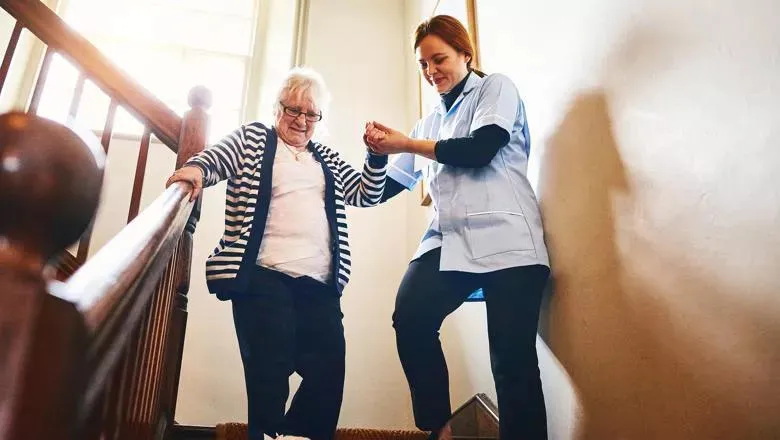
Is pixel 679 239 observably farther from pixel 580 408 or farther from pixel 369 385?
pixel 369 385

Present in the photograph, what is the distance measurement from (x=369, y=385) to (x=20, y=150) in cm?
235

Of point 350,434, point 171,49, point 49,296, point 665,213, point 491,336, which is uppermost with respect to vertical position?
point 171,49

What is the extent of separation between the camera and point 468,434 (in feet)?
5.73

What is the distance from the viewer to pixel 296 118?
61.4 inches

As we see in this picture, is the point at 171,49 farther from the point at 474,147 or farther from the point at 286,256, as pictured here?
the point at 474,147

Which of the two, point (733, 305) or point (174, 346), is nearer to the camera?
point (733, 305)

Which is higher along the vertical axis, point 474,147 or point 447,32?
point 447,32

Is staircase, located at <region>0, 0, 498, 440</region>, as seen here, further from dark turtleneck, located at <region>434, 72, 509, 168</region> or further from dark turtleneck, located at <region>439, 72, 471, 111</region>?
dark turtleneck, located at <region>439, 72, 471, 111</region>

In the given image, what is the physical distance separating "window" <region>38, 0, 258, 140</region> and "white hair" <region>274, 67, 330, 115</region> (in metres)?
1.62

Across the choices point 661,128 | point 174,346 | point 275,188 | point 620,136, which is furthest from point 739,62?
point 174,346

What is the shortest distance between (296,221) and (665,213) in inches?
32.6

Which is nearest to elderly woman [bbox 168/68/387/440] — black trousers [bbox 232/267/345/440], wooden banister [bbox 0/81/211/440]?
black trousers [bbox 232/267/345/440]

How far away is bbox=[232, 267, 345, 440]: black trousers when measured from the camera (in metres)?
1.24

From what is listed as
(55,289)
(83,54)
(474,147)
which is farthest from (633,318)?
(83,54)
